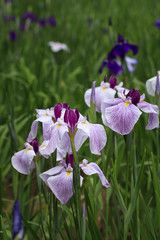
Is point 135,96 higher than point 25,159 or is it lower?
higher

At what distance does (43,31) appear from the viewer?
5.91m

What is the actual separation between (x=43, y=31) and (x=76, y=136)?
5.08 meters

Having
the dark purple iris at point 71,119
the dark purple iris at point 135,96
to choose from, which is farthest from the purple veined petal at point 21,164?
the dark purple iris at point 135,96

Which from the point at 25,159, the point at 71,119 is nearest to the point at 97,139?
the point at 71,119

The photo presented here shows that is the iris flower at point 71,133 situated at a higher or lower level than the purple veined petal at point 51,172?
higher

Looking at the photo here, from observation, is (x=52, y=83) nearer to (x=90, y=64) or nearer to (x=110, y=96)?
(x=90, y=64)

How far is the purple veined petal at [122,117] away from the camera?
48.1 inches

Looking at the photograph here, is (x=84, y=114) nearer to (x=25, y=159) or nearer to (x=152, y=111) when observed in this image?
(x=152, y=111)

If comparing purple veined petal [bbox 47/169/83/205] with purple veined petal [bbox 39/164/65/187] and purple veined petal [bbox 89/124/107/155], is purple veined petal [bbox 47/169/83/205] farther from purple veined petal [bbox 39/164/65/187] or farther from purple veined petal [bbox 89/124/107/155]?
purple veined petal [bbox 89/124/107/155]

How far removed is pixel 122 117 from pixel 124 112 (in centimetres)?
2

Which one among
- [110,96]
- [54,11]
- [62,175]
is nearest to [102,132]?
[62,175]

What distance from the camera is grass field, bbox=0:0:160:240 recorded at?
4.36 feet

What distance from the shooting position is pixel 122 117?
1.24 meters

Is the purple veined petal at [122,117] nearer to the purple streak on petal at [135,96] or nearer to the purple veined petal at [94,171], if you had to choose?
the purple streak on petal at [135,96]
